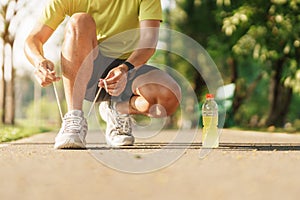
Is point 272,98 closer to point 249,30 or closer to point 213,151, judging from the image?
point 249,30

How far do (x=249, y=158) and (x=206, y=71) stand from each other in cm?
2497

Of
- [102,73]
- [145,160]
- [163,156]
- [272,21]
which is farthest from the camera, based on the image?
[272,21]

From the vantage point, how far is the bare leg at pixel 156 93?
5.12m

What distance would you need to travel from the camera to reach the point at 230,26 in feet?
32.8

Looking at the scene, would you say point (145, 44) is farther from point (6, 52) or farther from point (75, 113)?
point (6, 52)

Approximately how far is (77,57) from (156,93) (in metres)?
0.75

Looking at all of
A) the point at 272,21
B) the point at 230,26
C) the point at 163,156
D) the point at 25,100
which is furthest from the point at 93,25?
the point at 25,100

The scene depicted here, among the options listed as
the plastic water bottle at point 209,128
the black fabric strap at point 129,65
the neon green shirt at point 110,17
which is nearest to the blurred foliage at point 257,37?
the plastic water bottle at point 209,128

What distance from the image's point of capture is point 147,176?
10.7 feet

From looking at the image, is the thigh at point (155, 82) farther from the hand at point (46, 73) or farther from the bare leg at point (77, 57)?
the hand at point (46, 73)

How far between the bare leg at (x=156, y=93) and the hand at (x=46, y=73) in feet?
2.96

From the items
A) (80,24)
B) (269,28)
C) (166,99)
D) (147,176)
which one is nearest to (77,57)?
(80,24)

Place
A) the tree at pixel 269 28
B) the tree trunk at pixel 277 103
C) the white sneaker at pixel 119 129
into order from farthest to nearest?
the tree trunk at pixel 277 103, the tree at pixel 269 28, the white sneaker at pixel 119 129

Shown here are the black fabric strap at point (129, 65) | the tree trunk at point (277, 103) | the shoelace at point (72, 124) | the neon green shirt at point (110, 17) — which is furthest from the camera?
the tree trunk at point (277, 103)
